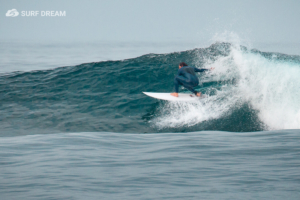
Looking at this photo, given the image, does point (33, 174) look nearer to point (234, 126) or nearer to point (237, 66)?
point (234, 126)

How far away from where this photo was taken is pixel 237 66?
13.2 metres

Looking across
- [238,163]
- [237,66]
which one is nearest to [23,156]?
[238,163]

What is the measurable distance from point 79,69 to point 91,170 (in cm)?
1114

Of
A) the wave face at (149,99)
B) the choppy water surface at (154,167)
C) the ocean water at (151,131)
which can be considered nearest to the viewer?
the choppy water surface at (154,167)

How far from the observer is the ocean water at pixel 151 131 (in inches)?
198

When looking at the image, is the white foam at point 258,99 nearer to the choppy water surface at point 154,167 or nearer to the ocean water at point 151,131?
the ocean water at point 151,131

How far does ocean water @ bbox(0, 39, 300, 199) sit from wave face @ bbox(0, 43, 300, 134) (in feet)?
0.13

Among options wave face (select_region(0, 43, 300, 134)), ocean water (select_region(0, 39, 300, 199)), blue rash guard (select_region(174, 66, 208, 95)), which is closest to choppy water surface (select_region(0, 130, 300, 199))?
ocean water (select_region(0, 39, 300, 199))

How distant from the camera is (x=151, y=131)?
9398 mm

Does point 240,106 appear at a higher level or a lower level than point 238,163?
higher

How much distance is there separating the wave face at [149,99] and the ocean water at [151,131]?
0.13 feet

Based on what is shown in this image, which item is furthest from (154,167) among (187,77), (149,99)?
(149,99)

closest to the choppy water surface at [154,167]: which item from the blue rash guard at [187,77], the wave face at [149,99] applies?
the wave face at [149,99]

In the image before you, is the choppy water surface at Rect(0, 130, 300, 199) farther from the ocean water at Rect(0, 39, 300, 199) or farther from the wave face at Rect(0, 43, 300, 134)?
the wave face at Rect(0, 43, 300, 134)
